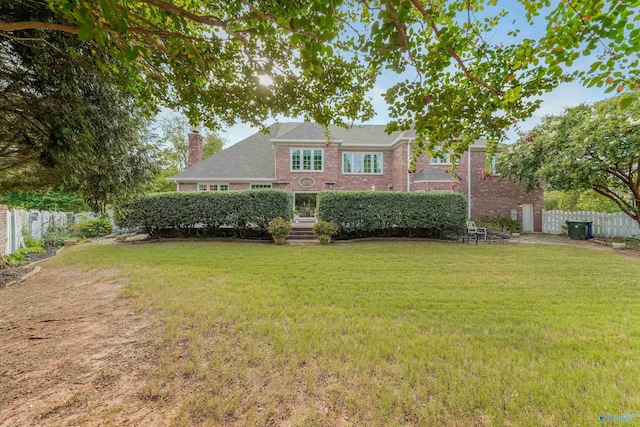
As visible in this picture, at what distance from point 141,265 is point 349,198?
27.8ft

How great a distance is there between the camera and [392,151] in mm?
18328

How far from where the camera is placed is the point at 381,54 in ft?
8.53

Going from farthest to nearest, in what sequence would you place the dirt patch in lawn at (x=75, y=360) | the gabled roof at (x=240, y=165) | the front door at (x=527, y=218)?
the gabled roof at (x=240, y=165) < the front door at (x=527, y=218) < the dirt patch in lawn at (x=75, y=360)

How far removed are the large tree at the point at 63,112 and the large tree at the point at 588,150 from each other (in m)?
14.6

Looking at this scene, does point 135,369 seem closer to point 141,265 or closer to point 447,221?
point 141,265

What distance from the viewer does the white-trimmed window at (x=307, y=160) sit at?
57.3ft

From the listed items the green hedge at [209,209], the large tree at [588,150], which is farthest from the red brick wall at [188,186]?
the large tree at [588,150]

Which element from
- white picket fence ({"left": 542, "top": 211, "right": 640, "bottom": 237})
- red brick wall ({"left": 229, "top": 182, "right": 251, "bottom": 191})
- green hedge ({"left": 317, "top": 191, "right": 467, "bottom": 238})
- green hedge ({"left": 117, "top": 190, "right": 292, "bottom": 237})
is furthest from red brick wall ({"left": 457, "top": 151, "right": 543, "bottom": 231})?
red brick wall ({"left": 229, "top": 182, "right": 251, "bottom": 191})

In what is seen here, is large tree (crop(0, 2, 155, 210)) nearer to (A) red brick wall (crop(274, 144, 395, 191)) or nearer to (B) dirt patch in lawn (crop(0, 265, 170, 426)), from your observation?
(B) dirt patch in lawn (crop(0, 265, 170, 426))

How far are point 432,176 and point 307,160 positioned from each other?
7.99m

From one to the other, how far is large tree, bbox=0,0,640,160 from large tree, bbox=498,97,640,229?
1018cm

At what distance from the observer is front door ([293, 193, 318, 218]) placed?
17.7 meters

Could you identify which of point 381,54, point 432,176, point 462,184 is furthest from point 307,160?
point 381,54

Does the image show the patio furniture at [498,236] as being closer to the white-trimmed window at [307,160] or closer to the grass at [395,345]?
the grass at [395,345]
